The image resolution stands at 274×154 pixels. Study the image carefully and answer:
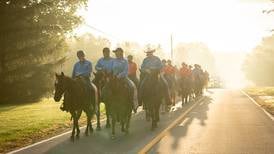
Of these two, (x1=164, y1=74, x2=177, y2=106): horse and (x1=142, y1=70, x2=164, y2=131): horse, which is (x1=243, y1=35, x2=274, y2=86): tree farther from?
(x1=142, y1=70, x2=164, y2=131): horse

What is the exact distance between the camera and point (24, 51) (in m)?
35.4

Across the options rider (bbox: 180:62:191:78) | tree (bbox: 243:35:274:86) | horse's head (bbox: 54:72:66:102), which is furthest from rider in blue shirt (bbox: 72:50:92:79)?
tree (bbox: 243:35:274:86)

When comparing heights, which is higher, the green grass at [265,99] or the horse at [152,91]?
the horse at [152,91]

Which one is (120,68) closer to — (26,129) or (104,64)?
(104,64)

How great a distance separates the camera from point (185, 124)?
17.4m

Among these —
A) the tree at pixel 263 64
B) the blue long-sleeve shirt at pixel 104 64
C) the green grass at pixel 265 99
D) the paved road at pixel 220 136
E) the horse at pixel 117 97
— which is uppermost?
the tree at pixel 263 64

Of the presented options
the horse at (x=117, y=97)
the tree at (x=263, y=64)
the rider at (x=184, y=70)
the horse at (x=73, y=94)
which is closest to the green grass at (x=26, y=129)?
the horse at (x=73, y=94)

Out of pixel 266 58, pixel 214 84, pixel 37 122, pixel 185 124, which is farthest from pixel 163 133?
pixel 266 58

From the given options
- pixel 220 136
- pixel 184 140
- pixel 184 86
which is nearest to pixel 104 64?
pixel 184 140

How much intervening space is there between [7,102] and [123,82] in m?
21.7

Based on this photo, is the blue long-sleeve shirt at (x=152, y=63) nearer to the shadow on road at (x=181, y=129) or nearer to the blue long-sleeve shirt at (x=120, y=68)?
the blue long-sleeve shirt at (x=120, y=68)

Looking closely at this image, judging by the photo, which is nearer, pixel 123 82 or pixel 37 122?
pixel 123 82

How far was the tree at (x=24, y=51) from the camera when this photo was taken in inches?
1341

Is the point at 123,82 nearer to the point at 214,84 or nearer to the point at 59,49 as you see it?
the point at 59,49
